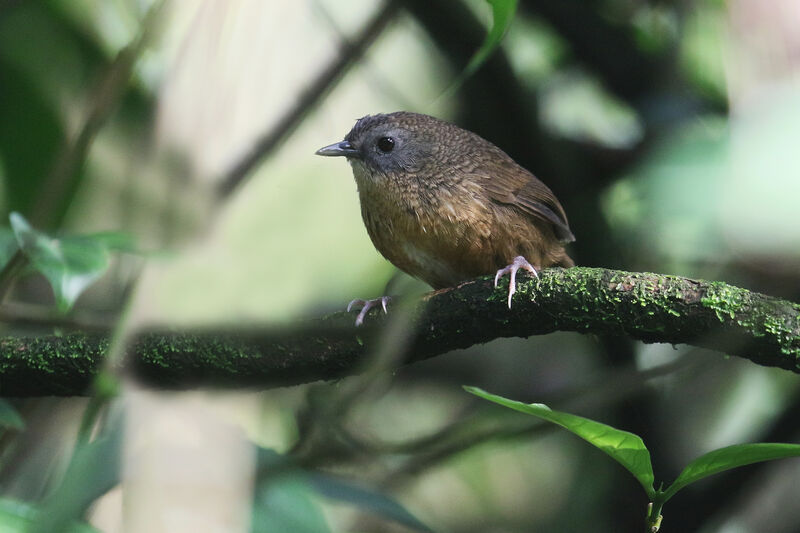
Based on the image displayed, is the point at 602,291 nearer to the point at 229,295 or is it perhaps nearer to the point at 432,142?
the point at 229,295

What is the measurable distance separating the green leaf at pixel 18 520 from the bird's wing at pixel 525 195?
1678mm

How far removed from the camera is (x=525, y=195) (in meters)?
2.70

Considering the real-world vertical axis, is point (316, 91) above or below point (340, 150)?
above

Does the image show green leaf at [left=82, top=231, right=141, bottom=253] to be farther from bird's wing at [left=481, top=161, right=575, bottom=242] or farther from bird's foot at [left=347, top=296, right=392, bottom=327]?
bird's wing at [left=481, top=161, right=575, bottom=242]

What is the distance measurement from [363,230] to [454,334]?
1595 millimetres

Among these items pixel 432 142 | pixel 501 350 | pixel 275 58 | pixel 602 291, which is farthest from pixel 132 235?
pixel 501 350

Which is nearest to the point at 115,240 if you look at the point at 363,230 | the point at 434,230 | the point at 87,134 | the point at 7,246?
the point at 7,246

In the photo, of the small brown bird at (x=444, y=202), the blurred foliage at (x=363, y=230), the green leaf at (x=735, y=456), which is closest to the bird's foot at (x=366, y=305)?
the small brown bird at (x=444, y=202)

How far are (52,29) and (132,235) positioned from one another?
1.77 meters

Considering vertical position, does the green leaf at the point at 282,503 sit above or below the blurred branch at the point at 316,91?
below

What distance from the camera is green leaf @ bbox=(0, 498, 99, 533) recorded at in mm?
1354

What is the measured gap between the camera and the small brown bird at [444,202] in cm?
257

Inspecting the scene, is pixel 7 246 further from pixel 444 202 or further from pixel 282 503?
pixel 444 202

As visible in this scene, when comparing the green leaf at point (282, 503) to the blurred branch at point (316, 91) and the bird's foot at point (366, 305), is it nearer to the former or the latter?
the bird's foot at point (366, 305)
